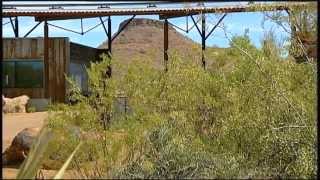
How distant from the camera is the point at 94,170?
6223 millimetres

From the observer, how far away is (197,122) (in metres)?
7.29

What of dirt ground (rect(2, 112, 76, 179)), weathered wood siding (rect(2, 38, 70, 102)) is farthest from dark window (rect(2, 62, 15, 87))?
dirt ground (rect(2, 112, 76, 179))

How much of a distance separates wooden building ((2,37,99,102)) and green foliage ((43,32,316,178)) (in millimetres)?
18700

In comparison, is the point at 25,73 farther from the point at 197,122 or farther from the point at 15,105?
the point at 197,122

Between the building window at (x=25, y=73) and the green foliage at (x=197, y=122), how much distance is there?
19194mm

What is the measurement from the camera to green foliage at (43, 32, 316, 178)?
5.76 meters

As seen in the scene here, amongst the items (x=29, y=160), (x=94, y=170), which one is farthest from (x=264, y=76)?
(x=29, y=160)

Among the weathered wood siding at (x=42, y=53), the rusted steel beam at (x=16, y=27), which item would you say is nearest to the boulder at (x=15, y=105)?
the weathered wood siding at (x=42, y=53)

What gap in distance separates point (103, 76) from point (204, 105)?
4.00ft

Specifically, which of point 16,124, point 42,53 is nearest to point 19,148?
point 16,124

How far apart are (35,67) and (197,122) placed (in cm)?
1998

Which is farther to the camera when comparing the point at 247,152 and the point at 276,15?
the point at 276,15

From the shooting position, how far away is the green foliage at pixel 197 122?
576 centimetres

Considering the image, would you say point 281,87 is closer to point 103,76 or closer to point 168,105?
point 168,105
